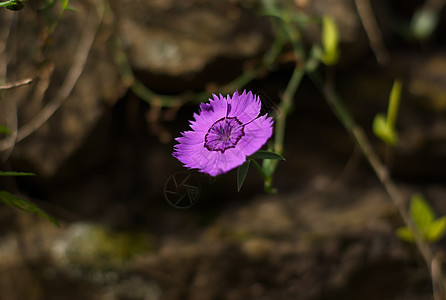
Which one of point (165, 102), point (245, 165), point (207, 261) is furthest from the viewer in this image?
point (165, 102)

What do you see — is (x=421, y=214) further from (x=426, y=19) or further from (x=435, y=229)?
(x=426, y=19)

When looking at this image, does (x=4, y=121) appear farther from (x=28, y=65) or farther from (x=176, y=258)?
(x=176, y=258)

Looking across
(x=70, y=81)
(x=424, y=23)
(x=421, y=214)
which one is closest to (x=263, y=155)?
(x=421, y=214)

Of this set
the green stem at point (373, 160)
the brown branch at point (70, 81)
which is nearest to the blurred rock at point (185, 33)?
the brown branch at point (70, 81)

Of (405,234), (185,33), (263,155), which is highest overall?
(185,33)

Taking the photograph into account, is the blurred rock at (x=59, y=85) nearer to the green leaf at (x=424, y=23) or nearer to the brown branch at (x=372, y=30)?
the brown branch at (x=372, y=30)

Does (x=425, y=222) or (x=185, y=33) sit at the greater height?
(x=185, y=33)

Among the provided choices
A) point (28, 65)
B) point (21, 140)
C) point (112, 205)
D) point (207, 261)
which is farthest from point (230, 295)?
point (28, 65)

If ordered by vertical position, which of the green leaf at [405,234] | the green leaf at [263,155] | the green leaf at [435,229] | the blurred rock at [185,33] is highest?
the blurred rock at [185,33]
